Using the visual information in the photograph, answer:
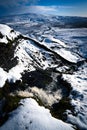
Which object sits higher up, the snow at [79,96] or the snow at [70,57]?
the snow at [70,57]

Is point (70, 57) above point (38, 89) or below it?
above

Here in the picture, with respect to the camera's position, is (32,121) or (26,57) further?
(26,57)

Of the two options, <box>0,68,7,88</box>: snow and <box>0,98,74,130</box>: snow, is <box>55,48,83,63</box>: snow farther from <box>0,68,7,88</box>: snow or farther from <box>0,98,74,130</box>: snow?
<box>0,98,74,130</box>: snow

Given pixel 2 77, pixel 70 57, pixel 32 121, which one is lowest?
pixel 32 121

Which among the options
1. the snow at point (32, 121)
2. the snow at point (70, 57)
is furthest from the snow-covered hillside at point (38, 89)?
the snow at point (70, 57)

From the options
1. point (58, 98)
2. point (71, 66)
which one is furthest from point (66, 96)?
point (71, 66)

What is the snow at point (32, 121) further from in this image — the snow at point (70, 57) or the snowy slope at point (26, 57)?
the snow at point (70, 57)

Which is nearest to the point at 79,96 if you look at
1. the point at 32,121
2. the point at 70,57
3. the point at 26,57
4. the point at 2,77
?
the point at 32,121

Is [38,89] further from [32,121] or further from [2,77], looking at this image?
[32,121]
